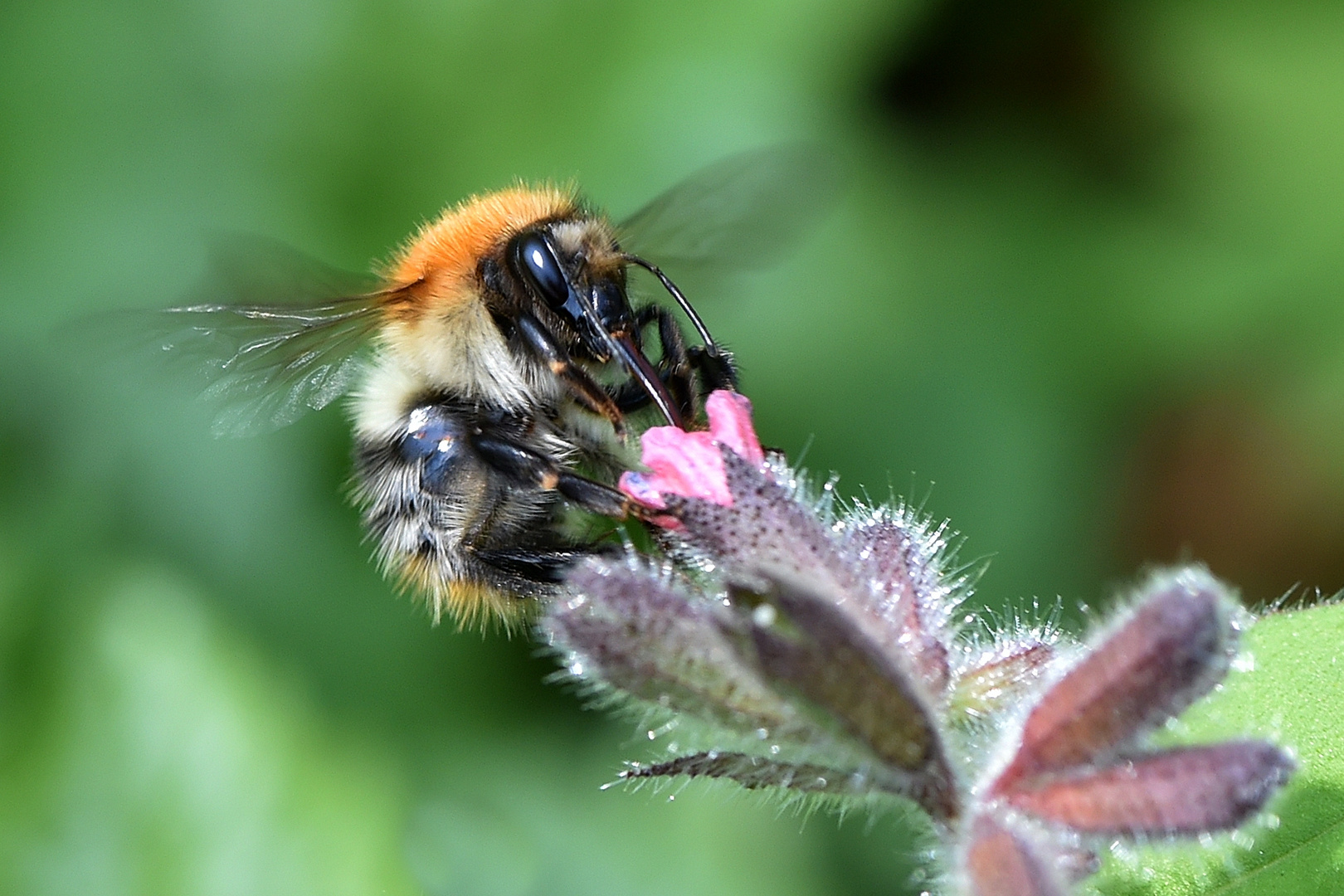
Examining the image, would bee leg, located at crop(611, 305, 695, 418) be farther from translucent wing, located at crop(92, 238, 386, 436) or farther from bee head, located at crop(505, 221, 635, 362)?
translucent wing, located at crop(92, 238, 386, 436)

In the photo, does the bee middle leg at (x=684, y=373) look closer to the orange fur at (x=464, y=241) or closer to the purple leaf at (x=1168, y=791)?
the orange fur at (x=464, y=241)

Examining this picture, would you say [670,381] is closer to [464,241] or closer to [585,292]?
[585,292]

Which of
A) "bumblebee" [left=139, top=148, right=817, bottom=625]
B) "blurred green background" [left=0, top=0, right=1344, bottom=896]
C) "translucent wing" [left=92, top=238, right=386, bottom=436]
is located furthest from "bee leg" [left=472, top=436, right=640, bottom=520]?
"blurred green background" [left=0, top=0, right=1344, bottom=896]

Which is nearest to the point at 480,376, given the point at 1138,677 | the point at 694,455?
the point at 694,455

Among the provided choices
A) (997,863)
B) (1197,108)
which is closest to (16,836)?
(997,863)

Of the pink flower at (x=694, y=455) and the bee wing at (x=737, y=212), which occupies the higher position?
the bee wing at (x=737, y=212)

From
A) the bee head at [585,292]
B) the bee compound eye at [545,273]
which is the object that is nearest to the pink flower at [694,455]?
the bee head at [585,292]
